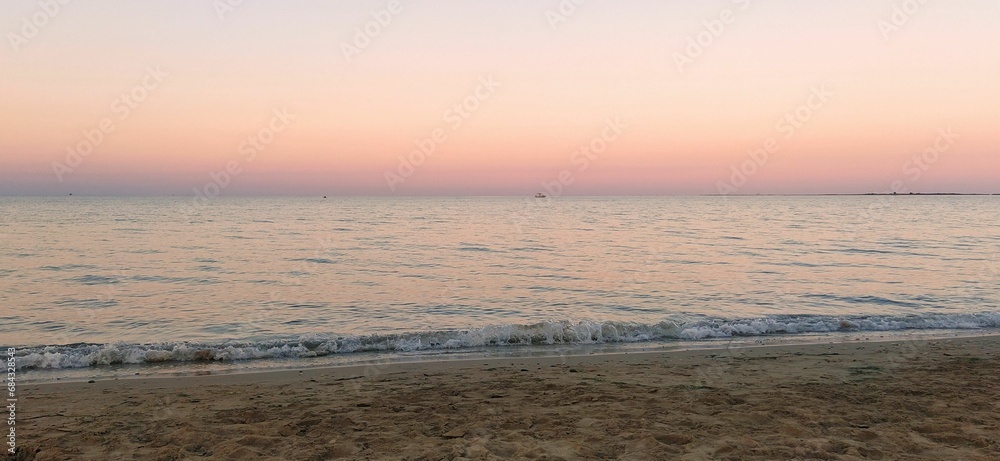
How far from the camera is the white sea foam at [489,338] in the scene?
36.4 feet

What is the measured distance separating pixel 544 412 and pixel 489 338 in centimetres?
578

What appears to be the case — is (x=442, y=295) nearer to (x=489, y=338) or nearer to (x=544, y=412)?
(x=489, y=338)

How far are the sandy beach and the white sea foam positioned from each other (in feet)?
5.78

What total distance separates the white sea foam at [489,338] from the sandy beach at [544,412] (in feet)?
5.78

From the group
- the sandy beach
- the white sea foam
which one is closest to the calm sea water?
the white sea foam

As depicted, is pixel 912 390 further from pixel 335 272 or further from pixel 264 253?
pixel 264 253

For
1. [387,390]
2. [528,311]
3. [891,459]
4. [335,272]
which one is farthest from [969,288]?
[335,272]

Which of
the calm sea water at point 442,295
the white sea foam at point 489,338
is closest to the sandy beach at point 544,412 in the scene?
the white sea foam at point 489,338

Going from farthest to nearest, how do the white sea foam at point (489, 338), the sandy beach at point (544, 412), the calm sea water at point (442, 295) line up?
the calm sea water at point (442, 295) → the white sea foam at point (489, 338) → the sandy beach at point (544, 412)

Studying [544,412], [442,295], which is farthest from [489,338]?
[442,295]

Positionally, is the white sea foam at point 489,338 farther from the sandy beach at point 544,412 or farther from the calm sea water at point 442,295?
the sandy beach at point 544,412

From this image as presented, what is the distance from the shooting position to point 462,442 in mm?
6121

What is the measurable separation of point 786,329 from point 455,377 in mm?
8847

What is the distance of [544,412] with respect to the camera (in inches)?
281
